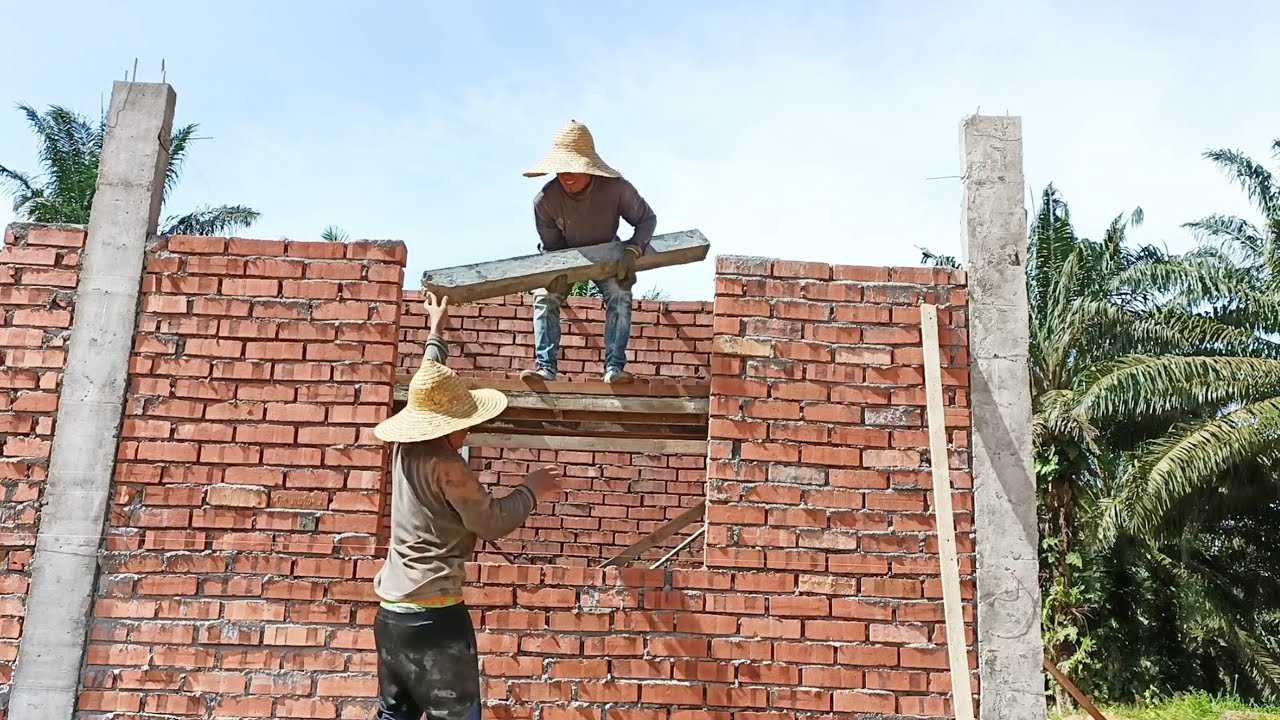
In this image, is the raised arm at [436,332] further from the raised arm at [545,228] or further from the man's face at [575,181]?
the man's face at [575,181]

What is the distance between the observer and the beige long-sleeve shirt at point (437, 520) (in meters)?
3.79

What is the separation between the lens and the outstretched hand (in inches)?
177

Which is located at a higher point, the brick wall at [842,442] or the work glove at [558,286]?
the work glove at [558,286]

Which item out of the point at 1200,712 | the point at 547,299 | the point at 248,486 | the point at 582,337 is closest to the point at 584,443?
the point at 582,337

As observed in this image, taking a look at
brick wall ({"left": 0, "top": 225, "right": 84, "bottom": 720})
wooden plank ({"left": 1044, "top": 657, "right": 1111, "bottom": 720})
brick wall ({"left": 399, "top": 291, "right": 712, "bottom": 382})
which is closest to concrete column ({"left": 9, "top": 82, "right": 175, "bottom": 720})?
brick wall ({"left": 0, "top": 225, "right": 84, "bottom": 720})

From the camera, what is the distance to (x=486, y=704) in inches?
174

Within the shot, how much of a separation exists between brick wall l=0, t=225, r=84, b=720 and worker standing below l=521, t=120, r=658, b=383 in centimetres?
196

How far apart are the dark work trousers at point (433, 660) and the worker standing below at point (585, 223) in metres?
Result: 1.43

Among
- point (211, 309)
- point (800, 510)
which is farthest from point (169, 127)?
point (800, 510)

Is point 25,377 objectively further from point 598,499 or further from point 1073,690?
point 1073,690

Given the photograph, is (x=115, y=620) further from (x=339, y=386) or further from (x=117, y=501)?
(x=339, y=386)

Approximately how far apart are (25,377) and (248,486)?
3.46ft

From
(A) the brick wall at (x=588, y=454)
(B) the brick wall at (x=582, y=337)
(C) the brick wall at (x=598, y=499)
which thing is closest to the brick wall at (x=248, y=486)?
(A) the brick wall at (x=588, y=454)

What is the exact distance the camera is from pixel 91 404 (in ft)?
15.2
